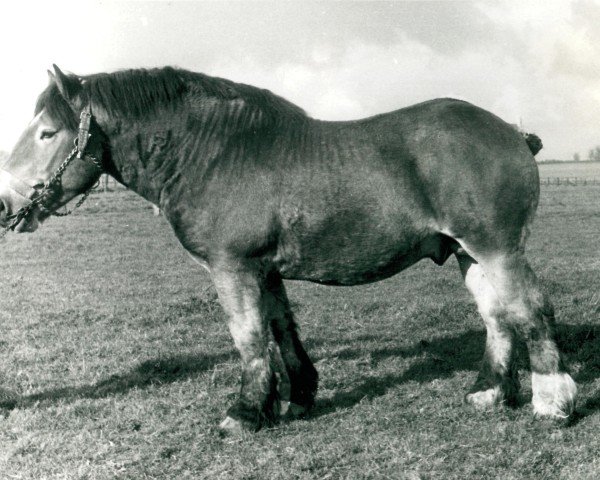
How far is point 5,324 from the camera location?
29.6 ft

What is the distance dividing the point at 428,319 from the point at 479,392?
10.9 ft

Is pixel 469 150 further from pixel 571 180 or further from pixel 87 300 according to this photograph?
pixel 571 180

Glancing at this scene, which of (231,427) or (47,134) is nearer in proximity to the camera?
(47,134)

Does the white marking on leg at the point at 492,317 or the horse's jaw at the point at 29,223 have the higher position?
the horse's jaw at the point at 29,223

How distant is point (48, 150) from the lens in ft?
16.1

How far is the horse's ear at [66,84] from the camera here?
4766 mm

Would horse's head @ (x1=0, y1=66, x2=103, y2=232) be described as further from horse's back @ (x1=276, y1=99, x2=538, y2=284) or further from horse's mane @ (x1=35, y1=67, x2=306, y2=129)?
horse's back @ (x1=276, y1=99, x2=538, y2=284)

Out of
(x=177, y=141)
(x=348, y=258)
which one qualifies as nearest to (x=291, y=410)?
(x=348, y=258)

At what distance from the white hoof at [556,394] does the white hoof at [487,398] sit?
1.46ft

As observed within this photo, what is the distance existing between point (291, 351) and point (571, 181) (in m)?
48.1

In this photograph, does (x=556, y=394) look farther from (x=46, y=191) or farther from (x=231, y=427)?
(x=46, y=191)

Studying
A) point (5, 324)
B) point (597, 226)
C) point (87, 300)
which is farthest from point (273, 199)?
point (597, 226)

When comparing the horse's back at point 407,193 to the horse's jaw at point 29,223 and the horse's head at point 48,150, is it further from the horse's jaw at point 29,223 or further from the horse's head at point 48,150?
the horse's jaw at point 29,223

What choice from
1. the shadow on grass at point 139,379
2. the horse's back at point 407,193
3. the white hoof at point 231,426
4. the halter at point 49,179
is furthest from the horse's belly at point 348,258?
the shadow on grass at point 139,379
